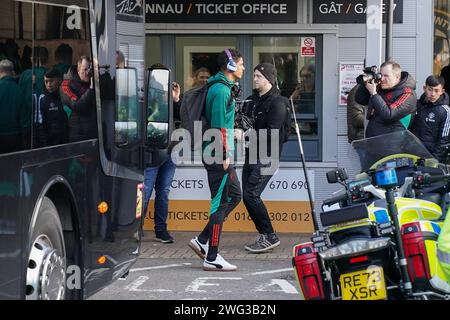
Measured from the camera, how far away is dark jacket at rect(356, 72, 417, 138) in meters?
10.1

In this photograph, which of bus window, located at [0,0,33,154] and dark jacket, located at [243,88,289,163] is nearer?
bus window, located at [0,0,33,154]

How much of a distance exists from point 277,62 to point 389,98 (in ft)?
8.15

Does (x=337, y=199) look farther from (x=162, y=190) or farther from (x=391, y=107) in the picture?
(x=162, y=190)

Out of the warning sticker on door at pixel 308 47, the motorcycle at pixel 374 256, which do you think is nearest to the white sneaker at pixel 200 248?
the warning sticker on door at pixel 308 47

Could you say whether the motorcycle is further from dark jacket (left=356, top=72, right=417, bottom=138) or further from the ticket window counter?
the ticket window counter

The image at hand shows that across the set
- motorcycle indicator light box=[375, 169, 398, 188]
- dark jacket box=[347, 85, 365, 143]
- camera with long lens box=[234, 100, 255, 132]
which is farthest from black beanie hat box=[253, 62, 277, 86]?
motorcycle indicator light box=[375, 169, 398, 188]

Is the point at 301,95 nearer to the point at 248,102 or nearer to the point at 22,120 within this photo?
the point at 248,102

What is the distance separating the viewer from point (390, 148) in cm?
743

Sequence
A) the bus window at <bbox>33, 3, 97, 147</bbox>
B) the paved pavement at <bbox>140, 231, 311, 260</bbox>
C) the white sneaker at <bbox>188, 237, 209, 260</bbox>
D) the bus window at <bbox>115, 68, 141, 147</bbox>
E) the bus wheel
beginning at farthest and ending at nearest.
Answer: the paved pavement at <bbox>140, 231, 311, 260</bbox>
the white sneaker at <bbox>188, 237, 209, 260</bbox>
the bus window at <bbox>115, 68, 141, 147</bbox>
the bus window at <bbox>33, 3, 97, 147</bbox>
the bus wheel

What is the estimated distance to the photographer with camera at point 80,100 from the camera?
623 cm

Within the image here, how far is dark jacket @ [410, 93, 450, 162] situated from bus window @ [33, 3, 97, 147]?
18.1ft

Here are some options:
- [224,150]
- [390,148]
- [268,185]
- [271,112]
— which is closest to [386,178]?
[390,148]

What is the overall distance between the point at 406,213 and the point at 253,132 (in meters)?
4.48

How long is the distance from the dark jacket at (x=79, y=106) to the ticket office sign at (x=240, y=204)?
220 inches
